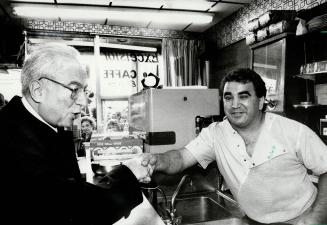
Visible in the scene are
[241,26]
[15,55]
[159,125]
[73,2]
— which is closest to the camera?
[159,125]

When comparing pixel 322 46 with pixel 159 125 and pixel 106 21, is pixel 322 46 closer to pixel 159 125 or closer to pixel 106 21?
pixel 159 125

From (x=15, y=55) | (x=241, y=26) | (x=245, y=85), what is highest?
(x=241, y=26)

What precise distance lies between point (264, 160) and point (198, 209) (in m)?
0.83

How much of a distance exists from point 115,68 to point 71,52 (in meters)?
6.35

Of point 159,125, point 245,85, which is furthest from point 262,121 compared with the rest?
point 159,125

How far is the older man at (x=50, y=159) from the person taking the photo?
3.40 feet

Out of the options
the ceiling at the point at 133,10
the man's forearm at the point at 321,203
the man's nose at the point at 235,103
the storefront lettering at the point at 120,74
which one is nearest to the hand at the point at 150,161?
the man's nose at the point at 235,103

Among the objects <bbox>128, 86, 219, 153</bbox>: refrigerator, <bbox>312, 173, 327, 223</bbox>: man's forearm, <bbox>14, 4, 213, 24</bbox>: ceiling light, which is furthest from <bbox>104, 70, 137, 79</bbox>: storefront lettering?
<bbox>312, 173, 327, 223</bbox>: man's forearm

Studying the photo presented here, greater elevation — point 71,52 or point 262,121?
point 71,52

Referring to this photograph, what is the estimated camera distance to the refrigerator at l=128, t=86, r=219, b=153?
264cm

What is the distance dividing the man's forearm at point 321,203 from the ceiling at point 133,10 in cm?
449

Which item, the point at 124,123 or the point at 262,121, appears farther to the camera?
the point at 124,123

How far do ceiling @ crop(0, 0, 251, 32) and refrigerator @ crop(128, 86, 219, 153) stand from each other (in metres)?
3.38

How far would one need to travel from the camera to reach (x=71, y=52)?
52.1 inches
